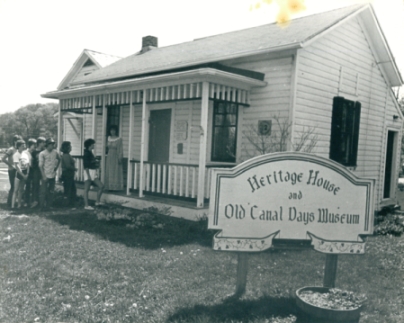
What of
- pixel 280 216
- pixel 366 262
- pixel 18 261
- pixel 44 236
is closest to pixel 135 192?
pixel 44 236

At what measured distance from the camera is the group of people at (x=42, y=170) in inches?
354

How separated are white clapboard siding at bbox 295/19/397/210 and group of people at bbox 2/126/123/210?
15.9 feet

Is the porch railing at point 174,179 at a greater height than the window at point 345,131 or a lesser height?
lesser

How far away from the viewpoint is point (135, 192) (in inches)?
422

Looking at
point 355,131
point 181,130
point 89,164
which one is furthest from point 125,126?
point 355,131

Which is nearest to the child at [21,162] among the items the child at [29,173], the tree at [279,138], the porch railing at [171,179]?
the child at [29,173]

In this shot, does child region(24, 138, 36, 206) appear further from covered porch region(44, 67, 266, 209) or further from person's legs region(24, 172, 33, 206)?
covered porch region(44, 67, 266, 209)

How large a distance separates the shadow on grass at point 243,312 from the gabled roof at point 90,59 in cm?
1590

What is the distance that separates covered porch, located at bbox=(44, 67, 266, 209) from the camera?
822 centimetres

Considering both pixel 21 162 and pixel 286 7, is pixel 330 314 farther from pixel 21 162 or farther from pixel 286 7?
pixel 21 162

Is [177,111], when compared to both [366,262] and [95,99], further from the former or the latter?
[366,262]

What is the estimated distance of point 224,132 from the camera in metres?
9.89

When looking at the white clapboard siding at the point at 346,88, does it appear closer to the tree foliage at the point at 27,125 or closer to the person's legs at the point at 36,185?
the person's legs at the point at 36,185

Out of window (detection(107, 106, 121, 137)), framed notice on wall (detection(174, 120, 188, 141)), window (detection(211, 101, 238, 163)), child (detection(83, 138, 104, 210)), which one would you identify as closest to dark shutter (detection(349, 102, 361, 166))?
window (detection(211, 101, 238, 163))
